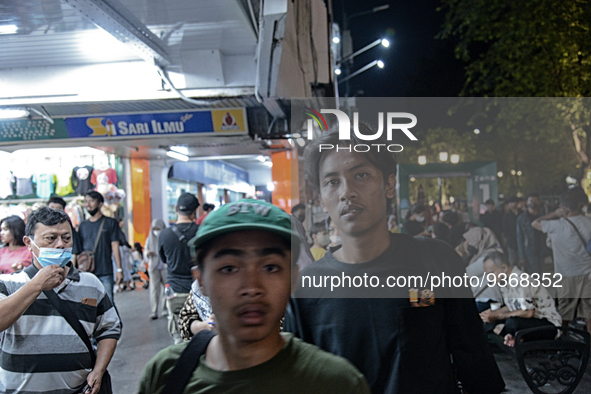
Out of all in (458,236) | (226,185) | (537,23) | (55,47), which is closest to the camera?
(458,236)

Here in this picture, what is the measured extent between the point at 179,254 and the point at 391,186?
384 cm

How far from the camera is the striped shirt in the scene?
2383 millimetres

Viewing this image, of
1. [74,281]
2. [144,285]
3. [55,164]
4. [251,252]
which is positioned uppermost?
[55,164]

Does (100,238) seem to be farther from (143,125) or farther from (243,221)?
(243,221)

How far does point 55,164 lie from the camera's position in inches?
508

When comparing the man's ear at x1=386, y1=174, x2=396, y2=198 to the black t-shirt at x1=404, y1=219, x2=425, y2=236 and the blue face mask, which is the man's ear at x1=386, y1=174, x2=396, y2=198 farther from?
the blue face mask

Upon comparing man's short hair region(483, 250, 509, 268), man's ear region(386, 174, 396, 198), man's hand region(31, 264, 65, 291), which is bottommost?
man's short hair region(483, 250, 509, 268)

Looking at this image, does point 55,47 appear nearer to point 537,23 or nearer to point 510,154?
point 510,154

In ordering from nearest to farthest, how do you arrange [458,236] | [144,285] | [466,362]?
[466,362], [458,236], [144,285]

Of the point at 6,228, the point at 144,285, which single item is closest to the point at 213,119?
the point at 6,228

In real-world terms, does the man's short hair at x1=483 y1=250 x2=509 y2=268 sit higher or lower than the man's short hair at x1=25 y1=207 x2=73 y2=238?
lower

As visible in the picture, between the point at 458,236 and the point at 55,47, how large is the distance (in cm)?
566

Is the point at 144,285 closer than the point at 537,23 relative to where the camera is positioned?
No

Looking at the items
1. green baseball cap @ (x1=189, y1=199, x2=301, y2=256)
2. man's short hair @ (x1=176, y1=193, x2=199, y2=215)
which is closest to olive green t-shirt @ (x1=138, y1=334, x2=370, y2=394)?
green baseball cap @ (x1=189, y1=199, x2=301, y2=256)
